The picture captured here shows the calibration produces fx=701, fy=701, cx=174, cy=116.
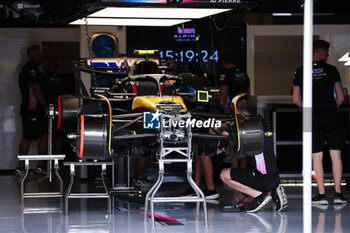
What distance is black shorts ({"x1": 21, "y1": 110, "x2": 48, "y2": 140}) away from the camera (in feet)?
34.2

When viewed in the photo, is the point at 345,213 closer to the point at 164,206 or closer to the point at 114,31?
the point at 164,206

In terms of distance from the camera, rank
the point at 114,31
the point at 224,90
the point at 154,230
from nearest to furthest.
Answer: the point at 154,230 → the point at 224,90 → the point at 114,31

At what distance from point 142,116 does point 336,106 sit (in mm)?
2523

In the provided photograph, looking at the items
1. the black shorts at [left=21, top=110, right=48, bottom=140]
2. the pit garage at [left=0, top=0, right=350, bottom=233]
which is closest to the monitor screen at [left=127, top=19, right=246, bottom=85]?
the pit garage at [left=0, top=0, right=350, bottom=233]

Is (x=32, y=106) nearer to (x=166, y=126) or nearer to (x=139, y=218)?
(x=139, y=218)

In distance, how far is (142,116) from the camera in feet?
21.5

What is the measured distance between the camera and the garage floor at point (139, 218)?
6.27 metres

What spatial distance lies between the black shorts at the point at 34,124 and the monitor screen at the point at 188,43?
5.51ft

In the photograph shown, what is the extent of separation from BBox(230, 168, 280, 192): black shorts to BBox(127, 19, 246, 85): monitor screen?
3.39 m

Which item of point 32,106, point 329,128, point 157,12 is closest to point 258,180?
point 329,128

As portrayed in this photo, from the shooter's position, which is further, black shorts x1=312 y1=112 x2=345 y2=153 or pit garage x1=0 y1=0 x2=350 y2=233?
black shorts x1=312 y1=112 x2=345 y2=153

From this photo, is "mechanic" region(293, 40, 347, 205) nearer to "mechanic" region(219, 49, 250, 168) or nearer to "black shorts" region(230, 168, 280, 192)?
"black shorts" region(230, 168, 280, 192)

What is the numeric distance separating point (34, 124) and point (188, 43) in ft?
8.59

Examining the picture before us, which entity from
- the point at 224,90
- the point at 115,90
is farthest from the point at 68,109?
the point at 224,90
